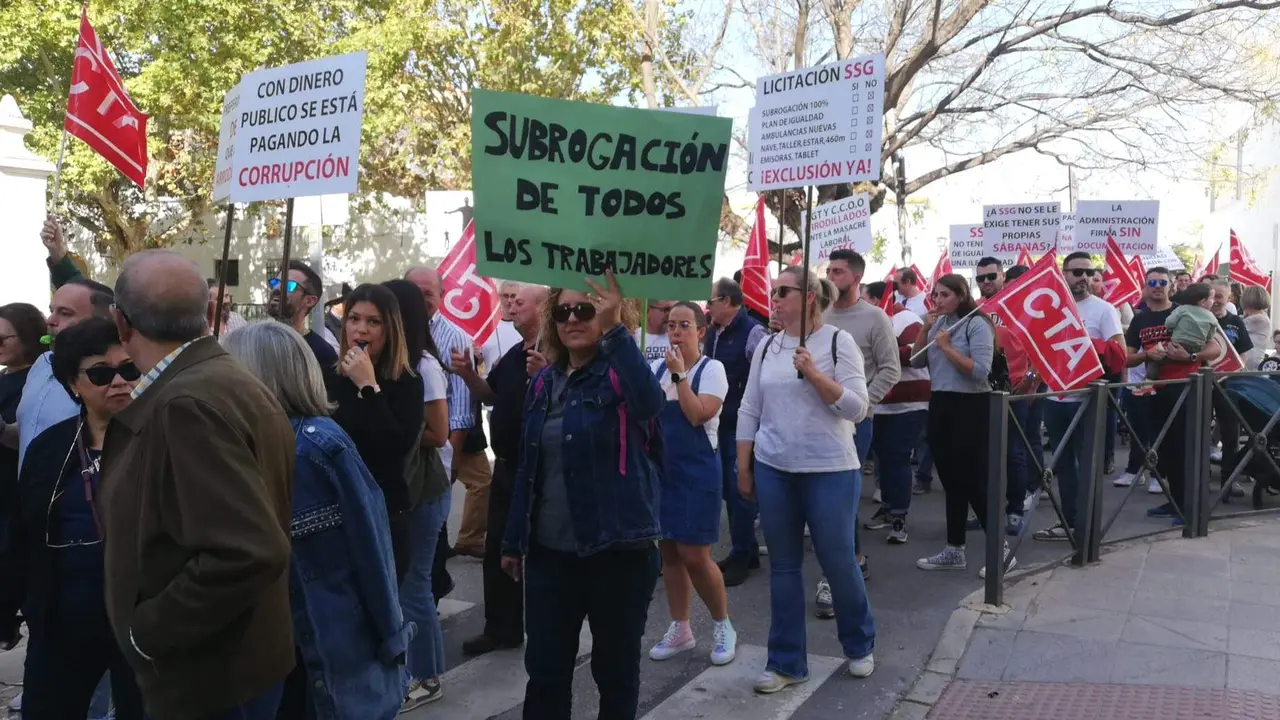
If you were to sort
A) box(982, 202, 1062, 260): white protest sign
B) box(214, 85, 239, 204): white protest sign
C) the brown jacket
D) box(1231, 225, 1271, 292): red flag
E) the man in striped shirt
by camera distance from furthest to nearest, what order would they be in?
Answer: box(1231, 225, 1271, 292): red flag, box(982, 202, 1062, 260): white protest sign, box(214, 85, 239, 204): white protest sign, the man in striped shirt, the brown jacket

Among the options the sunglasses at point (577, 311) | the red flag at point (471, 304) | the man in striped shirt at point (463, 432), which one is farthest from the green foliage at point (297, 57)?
the sunglasses at point (577, 311)

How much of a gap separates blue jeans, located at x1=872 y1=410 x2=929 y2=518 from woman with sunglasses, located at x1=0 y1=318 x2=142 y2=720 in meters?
5.41

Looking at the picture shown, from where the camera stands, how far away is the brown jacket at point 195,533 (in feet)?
7.80

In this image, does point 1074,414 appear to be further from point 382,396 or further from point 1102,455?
point 382,396

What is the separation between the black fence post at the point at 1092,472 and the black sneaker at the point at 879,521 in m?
1.58

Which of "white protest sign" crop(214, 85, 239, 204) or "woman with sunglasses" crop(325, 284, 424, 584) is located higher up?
"white protest sign" crop(214, 85, 239, 204)

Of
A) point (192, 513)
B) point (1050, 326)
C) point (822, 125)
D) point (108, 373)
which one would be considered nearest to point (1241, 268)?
point (1050, 326)

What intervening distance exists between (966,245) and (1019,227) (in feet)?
8.21

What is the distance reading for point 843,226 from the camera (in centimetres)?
1132

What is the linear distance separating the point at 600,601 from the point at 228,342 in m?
1.46

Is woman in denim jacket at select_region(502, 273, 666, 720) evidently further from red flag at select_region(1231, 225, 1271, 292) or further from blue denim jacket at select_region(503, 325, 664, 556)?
red flag at select_region(1231, 225, 1271, 292)

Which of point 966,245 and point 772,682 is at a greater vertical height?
point 966,245

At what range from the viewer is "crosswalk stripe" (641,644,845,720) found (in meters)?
4.72

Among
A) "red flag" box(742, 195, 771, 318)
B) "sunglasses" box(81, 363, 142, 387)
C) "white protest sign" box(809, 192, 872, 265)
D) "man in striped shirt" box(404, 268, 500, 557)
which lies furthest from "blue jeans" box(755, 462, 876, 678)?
"white protest sign" box(809, 192, 872, 265)
